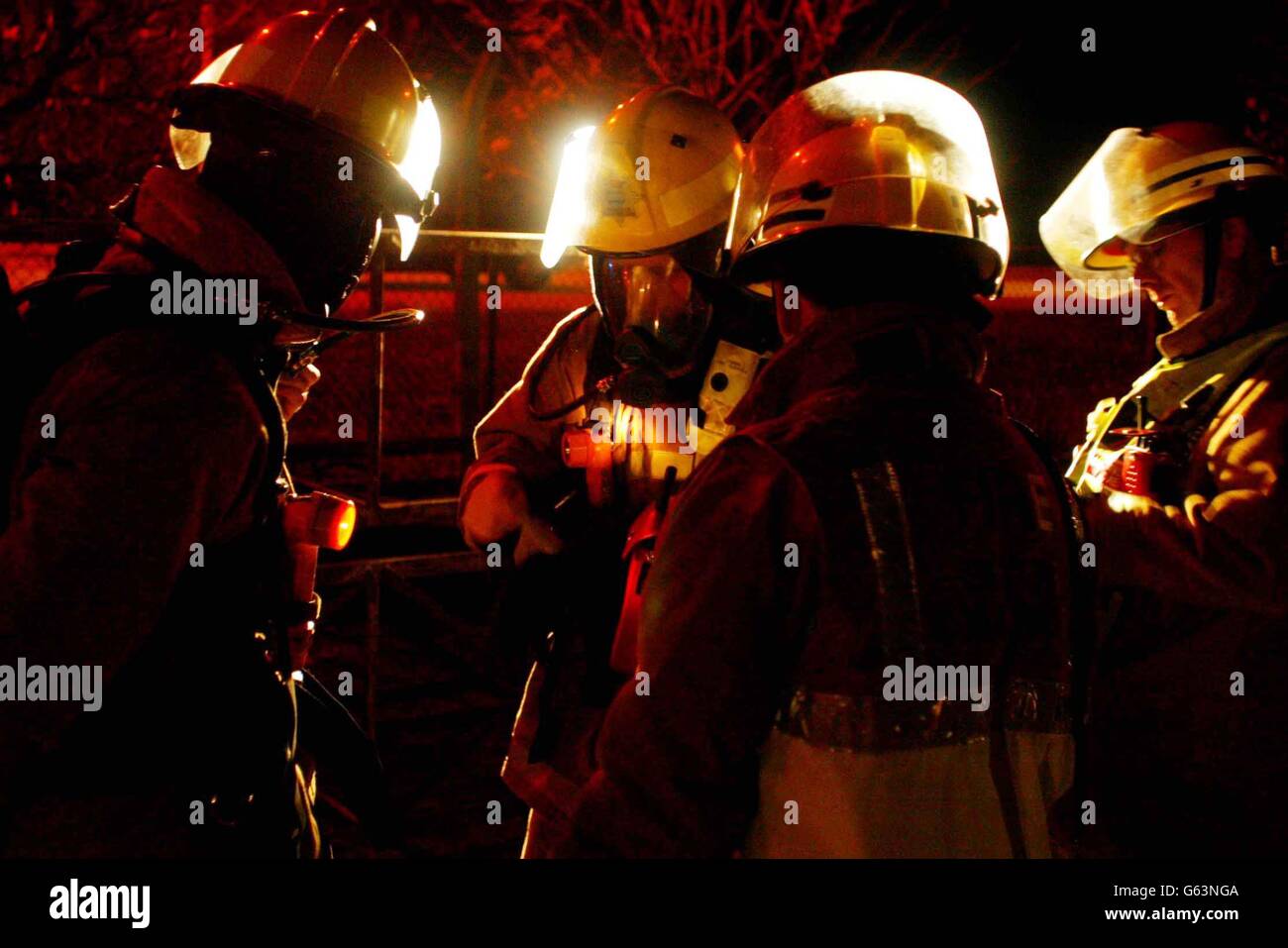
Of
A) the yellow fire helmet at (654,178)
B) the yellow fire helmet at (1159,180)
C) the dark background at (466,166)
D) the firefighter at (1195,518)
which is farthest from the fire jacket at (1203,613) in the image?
the dark background at (466,166)

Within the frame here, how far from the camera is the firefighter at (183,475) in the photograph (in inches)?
74.8

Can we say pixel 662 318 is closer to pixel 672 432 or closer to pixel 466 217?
pixel 672 432

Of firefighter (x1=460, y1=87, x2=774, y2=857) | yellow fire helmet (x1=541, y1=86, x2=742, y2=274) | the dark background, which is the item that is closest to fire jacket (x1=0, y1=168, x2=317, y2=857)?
firefighter (x1=460, y1=87, x2=774, y2=857)

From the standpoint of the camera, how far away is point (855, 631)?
1.71 m

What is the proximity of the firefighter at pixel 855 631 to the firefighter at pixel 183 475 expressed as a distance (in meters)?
0.88

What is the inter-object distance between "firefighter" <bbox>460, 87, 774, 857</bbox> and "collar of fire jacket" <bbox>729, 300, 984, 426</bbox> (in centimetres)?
111

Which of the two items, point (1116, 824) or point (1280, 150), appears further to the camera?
point (1280, 150)

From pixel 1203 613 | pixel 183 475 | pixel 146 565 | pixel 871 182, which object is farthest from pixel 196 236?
pixel 1203 613

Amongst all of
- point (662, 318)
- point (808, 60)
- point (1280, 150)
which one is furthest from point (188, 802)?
point (1280, 150)

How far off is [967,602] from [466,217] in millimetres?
13005

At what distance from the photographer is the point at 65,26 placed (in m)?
8.71

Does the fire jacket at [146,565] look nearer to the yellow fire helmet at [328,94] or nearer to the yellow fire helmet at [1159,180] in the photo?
the yellow fire helmet at [328,94]

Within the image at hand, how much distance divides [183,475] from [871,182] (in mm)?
1375

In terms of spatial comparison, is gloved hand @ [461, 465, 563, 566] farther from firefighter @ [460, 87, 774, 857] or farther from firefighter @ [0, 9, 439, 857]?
firefighter @ [0, 9, 439, 857]
